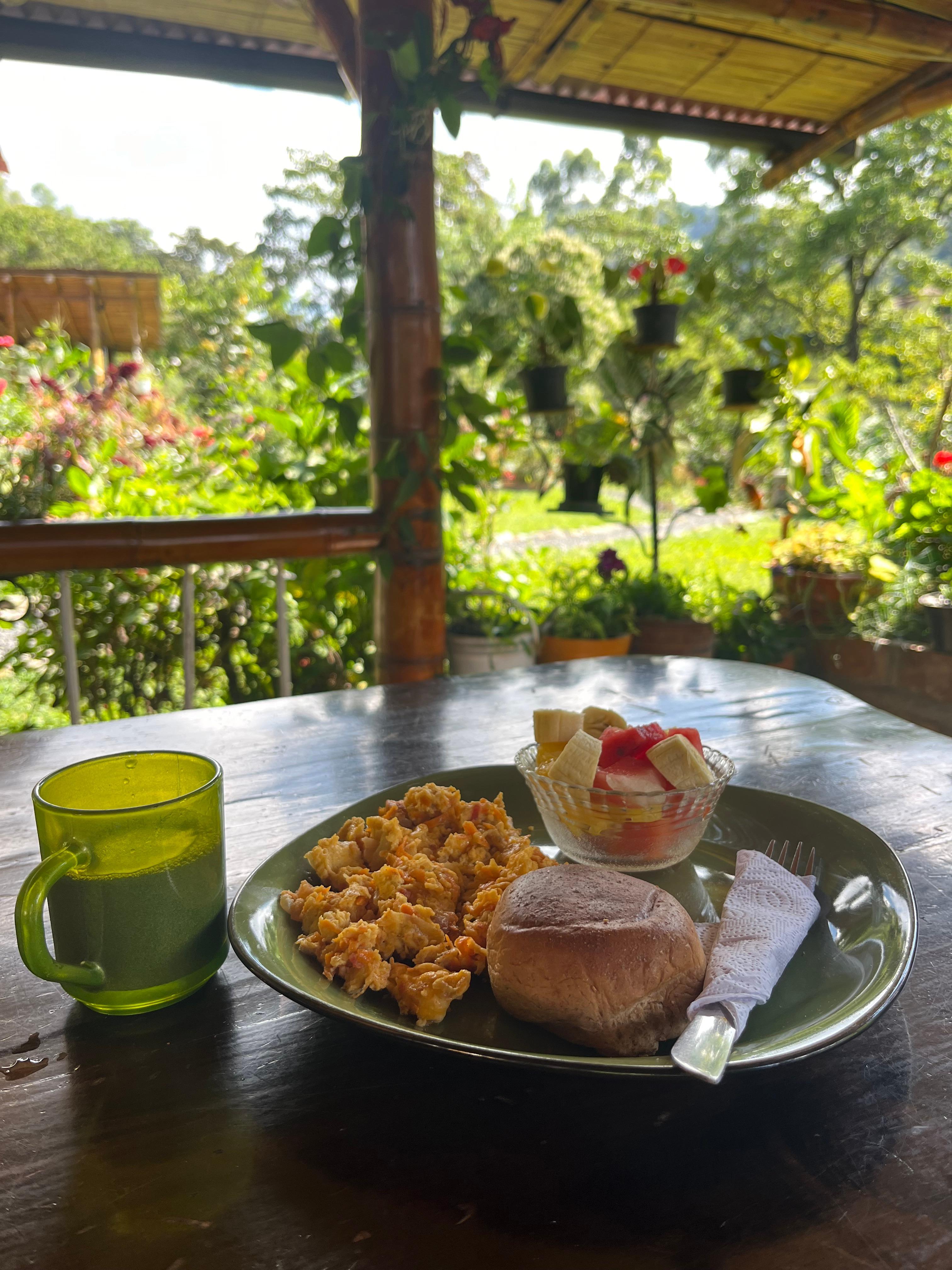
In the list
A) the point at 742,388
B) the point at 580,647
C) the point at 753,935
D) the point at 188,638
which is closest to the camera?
the point at 753,935

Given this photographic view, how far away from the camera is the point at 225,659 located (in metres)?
2.66

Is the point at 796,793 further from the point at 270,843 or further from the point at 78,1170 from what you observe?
the point at 78,1170

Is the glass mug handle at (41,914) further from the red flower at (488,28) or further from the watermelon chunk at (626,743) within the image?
the red flower at (488,28)

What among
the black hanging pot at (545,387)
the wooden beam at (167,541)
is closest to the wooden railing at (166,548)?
the wooden beam at (167,541)

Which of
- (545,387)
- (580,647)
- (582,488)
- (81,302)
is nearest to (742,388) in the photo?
(582,488)

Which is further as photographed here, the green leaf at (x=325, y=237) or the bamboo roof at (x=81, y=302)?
the bamboo roof at (x=81, y=302)

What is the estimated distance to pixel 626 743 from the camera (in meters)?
0.69

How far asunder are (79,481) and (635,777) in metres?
2.26

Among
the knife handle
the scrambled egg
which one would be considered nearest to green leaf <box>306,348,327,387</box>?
the scrambled egg

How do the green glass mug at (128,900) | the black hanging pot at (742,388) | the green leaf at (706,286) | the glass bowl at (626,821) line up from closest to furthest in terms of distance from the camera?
the green glass mug at (128,900) < the glass bowl at (626,821) < the green leaf at (706,286) < the black hanging pot at (742,388)

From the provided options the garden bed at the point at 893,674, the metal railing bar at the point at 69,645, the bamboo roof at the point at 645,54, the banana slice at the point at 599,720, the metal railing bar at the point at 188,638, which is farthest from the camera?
the garden bed at the point at 893,674

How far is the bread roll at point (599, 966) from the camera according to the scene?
0.44m

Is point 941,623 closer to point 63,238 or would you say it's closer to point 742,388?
point 742,388

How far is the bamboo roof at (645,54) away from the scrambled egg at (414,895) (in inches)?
89.5
